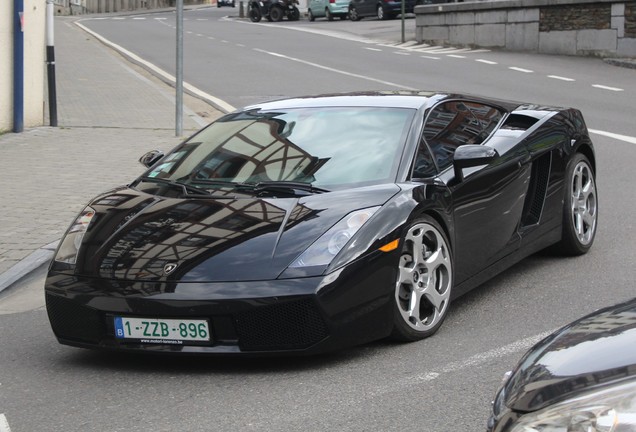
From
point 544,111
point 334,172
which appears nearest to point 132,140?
point 544,111

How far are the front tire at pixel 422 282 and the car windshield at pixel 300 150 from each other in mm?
381

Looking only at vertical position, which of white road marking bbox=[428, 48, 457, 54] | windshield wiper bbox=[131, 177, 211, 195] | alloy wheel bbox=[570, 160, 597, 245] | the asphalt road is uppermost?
white road marking bbox=[428, 48, 457, 54]

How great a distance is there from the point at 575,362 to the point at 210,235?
2.58 m

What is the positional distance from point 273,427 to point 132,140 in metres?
9.58

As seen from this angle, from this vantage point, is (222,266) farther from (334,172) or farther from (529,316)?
(529,316)

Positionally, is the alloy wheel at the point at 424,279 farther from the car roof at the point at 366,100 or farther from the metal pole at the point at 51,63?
the metal pole at the point at 51,63

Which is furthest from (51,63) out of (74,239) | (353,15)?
(353,15)

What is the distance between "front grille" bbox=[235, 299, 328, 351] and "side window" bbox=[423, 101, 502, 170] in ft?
4.78

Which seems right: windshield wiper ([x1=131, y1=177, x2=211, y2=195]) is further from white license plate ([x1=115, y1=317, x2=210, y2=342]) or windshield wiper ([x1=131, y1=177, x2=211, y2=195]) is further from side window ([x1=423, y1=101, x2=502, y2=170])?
side window ([x1=423, y1=101, x2=502, y2=170])

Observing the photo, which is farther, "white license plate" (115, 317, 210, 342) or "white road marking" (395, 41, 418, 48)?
"white road marking" (395, 41, 418, 48)

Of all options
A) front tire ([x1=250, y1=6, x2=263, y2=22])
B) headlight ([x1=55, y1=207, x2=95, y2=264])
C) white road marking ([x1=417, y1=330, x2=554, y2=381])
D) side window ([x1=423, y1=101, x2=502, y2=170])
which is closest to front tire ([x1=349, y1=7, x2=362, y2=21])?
front tire ([x1=250, y1=6, x2=263, y2=22])

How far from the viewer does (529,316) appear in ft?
19.7

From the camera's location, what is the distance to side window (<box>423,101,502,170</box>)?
20.3 ft

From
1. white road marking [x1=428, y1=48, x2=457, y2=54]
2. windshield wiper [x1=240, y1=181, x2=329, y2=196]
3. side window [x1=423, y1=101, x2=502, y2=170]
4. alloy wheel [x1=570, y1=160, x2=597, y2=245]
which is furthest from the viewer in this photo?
white road marking [x1=428, y1=48, x2=457, y2=54]
